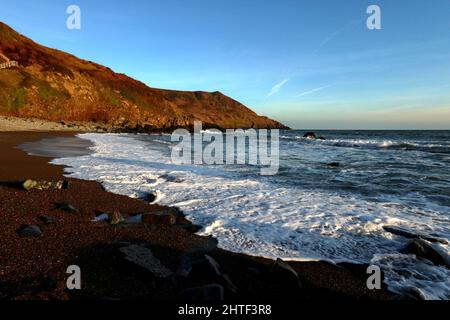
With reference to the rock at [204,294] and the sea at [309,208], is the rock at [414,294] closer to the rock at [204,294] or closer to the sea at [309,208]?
the sea at [309,208]

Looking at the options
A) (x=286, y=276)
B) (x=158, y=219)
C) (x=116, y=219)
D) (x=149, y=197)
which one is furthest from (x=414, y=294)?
(x=149, y=197)

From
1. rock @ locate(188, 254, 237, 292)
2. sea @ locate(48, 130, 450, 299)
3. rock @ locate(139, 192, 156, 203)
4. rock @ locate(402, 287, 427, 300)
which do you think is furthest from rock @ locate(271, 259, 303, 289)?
rock @ locate(139, 192, 156, 203)

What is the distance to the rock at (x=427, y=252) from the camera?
450 centimetres

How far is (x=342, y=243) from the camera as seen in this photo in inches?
203

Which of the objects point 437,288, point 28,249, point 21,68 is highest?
point 21,68

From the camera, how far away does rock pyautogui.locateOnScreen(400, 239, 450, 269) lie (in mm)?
4500

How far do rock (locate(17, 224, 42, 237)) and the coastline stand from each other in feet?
0.31

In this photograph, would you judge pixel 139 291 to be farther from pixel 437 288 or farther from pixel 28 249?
pixel 437 288

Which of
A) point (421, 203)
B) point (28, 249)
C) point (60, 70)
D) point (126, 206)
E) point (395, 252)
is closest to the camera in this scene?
point (28, 249)

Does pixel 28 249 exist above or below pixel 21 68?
below

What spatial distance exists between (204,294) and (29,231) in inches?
123

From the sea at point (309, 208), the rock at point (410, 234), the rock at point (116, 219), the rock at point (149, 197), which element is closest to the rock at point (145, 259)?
the sea at point (309, 208)

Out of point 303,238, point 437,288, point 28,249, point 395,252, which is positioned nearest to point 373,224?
point 395,252

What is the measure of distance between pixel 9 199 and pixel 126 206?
2337mm
